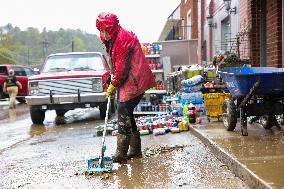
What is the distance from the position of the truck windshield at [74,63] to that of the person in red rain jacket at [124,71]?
24.0ft

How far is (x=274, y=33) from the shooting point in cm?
981

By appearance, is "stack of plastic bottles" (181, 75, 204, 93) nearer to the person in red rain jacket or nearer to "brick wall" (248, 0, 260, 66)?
"brick wall" (248, 0, 260, 66)

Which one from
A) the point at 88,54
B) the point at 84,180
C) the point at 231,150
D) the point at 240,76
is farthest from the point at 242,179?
the point at 88,54

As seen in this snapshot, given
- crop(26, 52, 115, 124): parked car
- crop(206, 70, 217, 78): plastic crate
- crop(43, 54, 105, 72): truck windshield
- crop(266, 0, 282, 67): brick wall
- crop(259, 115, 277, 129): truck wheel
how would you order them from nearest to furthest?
crop(259, 115, 277, 129): truck wheel < crop(266, 0, 282, 67): brick wall < crop(206, 70, 217, 78): plastic crate < crop(26, 52, 115, 124): parked car < crop(43, 54, 105, 72): truck windshield

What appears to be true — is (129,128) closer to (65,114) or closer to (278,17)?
(278,17)

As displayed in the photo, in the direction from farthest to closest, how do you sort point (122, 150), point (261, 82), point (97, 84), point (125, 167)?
point (97, 84)
point (261, 82)
point (122, 150)
point (125, 167)

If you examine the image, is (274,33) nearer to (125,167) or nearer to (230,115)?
(230,115)

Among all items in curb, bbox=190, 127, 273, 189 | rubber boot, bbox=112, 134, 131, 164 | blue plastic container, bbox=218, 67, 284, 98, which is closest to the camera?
curb, bbox=190, 127, 273, 189

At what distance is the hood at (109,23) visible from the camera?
5.73 metres

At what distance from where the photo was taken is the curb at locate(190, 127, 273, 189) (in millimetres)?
4105

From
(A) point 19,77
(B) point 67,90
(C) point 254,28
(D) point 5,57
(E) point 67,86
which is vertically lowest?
(B) point 67,90

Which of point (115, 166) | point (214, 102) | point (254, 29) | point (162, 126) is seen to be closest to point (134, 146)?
point (115, 166)

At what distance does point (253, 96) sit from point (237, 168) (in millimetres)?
2204

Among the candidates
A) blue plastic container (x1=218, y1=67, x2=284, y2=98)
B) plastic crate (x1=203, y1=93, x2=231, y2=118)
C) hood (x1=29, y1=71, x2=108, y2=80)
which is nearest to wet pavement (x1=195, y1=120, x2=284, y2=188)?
plastic crate (x1=203, y1=93, x2=231, y2=118)
